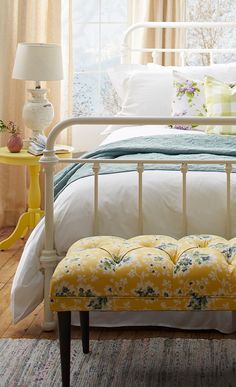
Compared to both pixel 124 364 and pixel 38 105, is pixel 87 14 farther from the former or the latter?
pixel 124 364

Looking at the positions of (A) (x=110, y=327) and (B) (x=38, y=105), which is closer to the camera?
(A) (x=110, y=327)

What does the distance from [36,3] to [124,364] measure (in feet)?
8.85

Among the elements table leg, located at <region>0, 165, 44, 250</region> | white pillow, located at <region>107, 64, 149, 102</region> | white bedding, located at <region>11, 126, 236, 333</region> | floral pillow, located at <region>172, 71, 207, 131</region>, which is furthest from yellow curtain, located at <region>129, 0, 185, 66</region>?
white bedding, located at <region>11, 126, 236, 333</region>

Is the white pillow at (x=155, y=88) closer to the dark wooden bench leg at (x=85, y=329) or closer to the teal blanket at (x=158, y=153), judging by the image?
the teal blanket at (x=158, y=153)

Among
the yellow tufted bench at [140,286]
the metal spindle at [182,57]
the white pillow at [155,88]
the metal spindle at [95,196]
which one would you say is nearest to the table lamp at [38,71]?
the white pillow at [155,88]

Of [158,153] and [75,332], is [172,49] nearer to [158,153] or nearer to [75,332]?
[158,153]

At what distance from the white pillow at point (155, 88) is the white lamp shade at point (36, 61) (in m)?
0.49

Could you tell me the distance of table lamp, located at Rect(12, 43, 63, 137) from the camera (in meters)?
4.26

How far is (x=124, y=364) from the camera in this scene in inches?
109

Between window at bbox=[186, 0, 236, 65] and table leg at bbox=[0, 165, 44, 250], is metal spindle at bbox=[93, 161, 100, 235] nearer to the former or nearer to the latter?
table leg at bbox=[0, 165, 44, 250]

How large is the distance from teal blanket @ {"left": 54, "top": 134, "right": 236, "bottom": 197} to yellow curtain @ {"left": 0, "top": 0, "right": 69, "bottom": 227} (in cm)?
140

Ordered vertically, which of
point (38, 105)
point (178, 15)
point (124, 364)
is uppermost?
point (178, 15)

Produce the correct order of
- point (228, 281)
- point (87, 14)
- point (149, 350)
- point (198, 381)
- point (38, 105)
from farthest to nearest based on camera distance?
point (87, 14) < point (38, 105) < point (149, 350) < point (198, 381) < point (228, 281)

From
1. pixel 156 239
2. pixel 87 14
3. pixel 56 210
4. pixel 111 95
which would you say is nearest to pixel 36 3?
pixel 87 14
